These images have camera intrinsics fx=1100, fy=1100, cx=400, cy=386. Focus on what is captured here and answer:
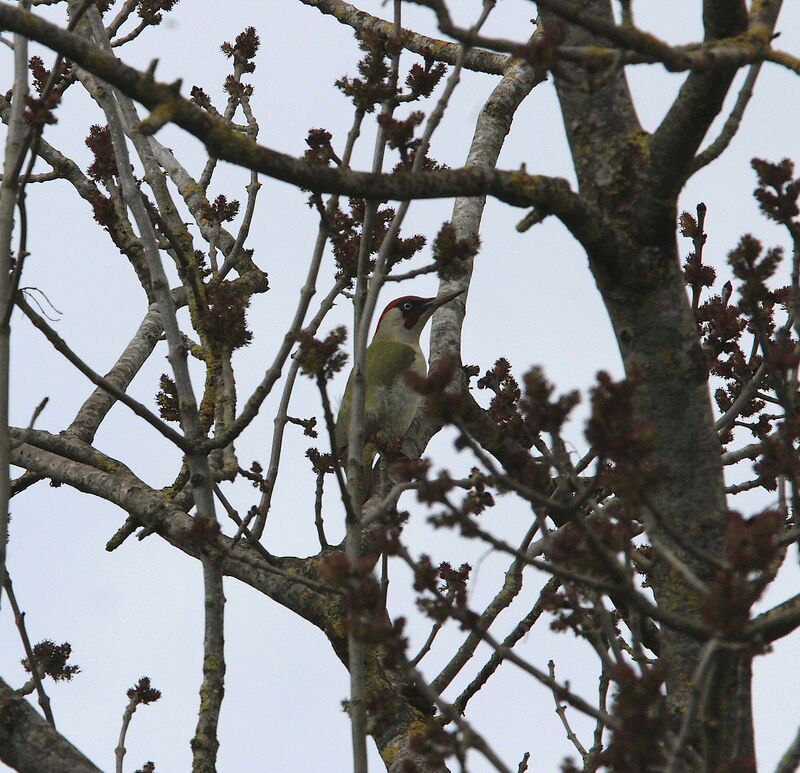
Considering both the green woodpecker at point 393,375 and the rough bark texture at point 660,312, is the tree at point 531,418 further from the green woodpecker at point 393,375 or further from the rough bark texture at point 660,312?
the green woodpecker at point 393,375

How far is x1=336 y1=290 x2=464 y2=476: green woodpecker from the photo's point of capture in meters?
7.24

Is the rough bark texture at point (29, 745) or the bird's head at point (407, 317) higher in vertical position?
the bird's head at point (407, 317)

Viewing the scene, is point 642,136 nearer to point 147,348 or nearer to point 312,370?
point 312,370

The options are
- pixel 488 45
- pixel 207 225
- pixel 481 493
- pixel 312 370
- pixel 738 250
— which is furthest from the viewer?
pixel 207 225

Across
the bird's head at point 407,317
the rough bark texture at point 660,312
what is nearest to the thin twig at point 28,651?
the rough bark texture at point 660,312

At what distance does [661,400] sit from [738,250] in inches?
18.4

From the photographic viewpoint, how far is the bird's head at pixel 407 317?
8.19m

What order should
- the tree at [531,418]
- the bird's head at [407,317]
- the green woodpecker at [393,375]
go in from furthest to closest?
the bird's head at [407,317], the green woodpecker at [393,375], the tree at [531,418]

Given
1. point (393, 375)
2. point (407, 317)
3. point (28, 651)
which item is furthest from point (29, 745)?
point (407, 317)

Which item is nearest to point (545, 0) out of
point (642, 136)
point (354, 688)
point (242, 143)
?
point (242, 143)

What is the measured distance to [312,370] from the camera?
266 cm

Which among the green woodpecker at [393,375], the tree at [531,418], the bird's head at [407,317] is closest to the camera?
the tree at [531,418]

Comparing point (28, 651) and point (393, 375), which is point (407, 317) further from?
point (28, 651)

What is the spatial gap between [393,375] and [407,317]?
96 centimetres
